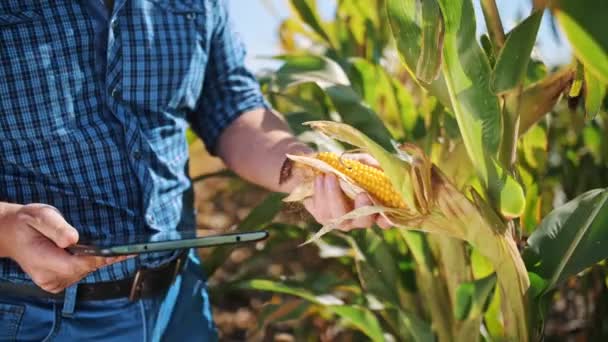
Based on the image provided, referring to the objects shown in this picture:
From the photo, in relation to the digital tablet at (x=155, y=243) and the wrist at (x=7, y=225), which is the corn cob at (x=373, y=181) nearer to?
the digital tablet at (x=155, y=243)

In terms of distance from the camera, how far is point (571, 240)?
1.14 meters

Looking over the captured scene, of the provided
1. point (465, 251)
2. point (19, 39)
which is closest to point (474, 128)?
point (465, 251)

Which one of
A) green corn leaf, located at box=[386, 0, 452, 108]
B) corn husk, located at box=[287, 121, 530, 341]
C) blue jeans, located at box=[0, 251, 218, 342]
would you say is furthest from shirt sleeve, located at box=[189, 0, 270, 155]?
green corn leaf, located at box=[386, 0, 452, 108]

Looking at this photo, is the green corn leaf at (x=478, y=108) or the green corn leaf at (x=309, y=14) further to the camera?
the green corn leaf at (x=309, y=14)

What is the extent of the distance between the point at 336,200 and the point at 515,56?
30cm

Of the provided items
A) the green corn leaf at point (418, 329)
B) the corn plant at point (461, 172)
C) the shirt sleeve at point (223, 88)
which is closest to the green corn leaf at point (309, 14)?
the corn plant at point (461, 172)

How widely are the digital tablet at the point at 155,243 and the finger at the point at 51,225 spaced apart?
0.09 feet

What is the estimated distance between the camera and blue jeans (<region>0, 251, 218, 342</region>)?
1250 millimetres

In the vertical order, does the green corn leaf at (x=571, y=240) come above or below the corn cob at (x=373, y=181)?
below

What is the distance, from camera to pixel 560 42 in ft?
3.46

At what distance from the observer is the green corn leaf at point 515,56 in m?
0.98

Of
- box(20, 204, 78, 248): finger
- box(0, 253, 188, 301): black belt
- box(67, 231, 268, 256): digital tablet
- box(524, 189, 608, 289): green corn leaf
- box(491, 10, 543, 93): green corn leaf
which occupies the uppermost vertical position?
box(491, 10, 543, 93): green corn leaf

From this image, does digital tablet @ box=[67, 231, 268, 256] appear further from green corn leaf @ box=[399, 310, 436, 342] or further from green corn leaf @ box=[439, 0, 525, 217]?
green corn leaf @ box=[399, 310, 436, 342]

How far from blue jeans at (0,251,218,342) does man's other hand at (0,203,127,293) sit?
0.60 ft
